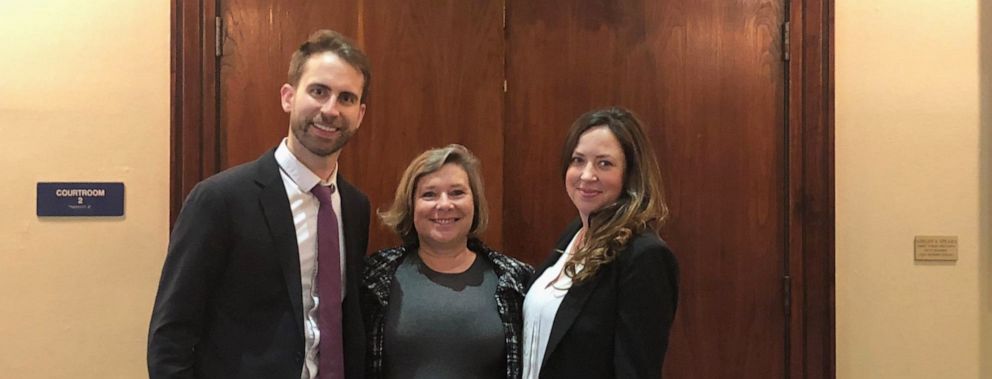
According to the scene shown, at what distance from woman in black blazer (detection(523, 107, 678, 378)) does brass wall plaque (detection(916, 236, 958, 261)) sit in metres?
1.09

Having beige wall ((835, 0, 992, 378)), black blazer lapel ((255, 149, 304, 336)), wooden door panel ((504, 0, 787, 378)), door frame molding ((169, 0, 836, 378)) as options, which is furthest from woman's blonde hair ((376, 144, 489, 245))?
beige wall ((835, 0, 992, 378))

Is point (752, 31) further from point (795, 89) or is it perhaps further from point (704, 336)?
point (704, 336)

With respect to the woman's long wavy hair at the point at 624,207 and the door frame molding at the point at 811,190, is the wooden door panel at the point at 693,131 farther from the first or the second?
the woman's long wavy hair at the point at 624,207

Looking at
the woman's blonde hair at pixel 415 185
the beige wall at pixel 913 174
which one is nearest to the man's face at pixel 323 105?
the woman's blonde hair at pixel 415 185

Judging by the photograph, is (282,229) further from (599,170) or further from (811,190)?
(811,190)

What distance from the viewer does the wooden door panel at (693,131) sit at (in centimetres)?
226

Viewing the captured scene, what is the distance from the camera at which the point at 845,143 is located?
2248 millimetres

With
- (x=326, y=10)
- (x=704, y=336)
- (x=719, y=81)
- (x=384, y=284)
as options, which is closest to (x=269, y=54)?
(x=326, y=10)

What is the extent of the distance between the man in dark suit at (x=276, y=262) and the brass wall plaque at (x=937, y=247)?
5.44ft

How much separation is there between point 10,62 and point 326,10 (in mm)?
856

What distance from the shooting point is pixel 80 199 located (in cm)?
211

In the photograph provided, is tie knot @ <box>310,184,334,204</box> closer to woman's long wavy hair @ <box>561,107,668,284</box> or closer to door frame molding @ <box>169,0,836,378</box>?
woman's long wavy hair @ <box>561,107,668,284</box>

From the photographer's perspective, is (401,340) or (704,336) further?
(704,336)

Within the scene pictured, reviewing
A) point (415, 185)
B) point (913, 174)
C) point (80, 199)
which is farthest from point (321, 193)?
point (913, 174)
